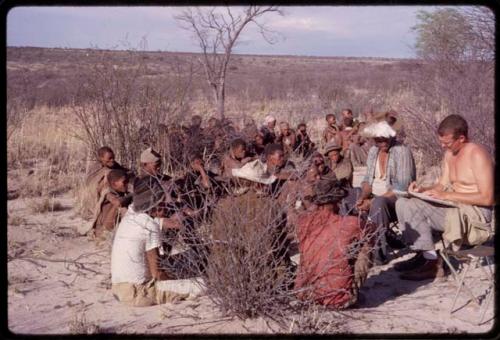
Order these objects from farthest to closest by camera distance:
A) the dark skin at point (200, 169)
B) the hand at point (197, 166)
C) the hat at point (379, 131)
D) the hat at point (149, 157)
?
the hand at point (197, 166) < the dark skin at point (200, 169) < the hat at point (149, 157) < the hat at point (379, 131)

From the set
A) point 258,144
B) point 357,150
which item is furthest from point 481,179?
point 357,150

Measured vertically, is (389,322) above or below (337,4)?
below

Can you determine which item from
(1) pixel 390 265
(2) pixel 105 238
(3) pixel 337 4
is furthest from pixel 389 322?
(2) pixel 105 238

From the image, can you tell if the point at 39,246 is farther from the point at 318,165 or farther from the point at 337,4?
the point at 337,4

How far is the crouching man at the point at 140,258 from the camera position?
441 centimetres

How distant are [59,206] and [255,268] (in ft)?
14.8

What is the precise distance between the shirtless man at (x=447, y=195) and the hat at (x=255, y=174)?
1.17 m

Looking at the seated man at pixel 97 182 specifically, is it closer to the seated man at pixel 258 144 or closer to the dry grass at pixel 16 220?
the dry grass at pixel 16 220

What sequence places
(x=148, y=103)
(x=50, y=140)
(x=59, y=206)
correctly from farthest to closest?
1. (x=50, y=140)
2. (x=148, y=103)
3. (x=59, y=206)

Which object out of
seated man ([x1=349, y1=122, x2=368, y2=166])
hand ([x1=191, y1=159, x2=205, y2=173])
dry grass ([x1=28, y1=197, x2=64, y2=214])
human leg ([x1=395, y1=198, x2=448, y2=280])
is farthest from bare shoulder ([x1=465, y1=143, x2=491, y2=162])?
seated man ([x1=349, y1=122, x2=368, y2=166])

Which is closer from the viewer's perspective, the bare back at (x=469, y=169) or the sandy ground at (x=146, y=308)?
the sandy ground at (x=146, y=308)

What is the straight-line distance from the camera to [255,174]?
196 inches

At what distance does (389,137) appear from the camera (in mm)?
5703

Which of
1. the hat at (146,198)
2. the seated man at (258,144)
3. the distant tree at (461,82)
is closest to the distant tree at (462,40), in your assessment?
the distant tree at (461,82)
